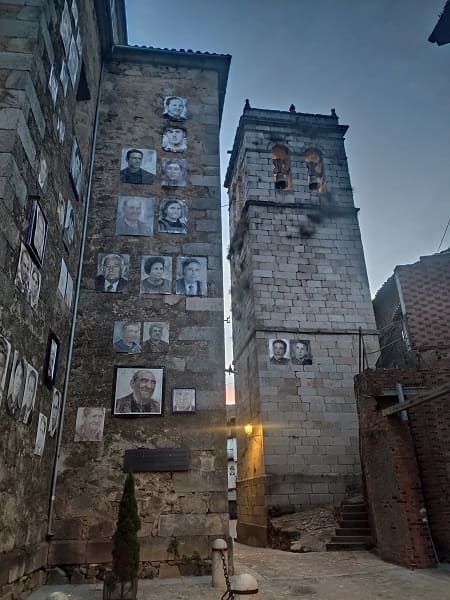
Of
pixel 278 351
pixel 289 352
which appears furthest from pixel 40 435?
pixel 289 352

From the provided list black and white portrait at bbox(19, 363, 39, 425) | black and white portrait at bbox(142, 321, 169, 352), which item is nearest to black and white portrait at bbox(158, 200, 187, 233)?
black and white portrait at bbox(142, 321, 169, 352)

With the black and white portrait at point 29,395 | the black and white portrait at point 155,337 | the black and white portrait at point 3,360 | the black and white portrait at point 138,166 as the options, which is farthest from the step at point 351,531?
→ the black and white portrait at point 138,166

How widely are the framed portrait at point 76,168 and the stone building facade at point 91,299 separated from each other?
0.14 feet

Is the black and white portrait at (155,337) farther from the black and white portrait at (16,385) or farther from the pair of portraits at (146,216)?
the black and white portrait at (16,385)

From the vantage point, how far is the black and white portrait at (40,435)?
567cm

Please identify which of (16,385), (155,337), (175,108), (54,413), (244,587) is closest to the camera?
(244,587)

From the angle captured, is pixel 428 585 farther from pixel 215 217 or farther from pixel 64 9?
pixel 64 9

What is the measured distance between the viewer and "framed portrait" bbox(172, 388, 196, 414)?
7137 mm

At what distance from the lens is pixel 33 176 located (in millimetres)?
5367

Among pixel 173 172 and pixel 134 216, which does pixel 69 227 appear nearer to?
pixel 134 216

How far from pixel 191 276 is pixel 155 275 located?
2.10 feet

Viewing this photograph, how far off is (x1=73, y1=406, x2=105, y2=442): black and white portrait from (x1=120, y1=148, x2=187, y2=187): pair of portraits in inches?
172

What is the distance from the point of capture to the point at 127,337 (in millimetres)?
7500

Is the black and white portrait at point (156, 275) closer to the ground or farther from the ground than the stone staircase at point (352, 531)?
farther from the ground
